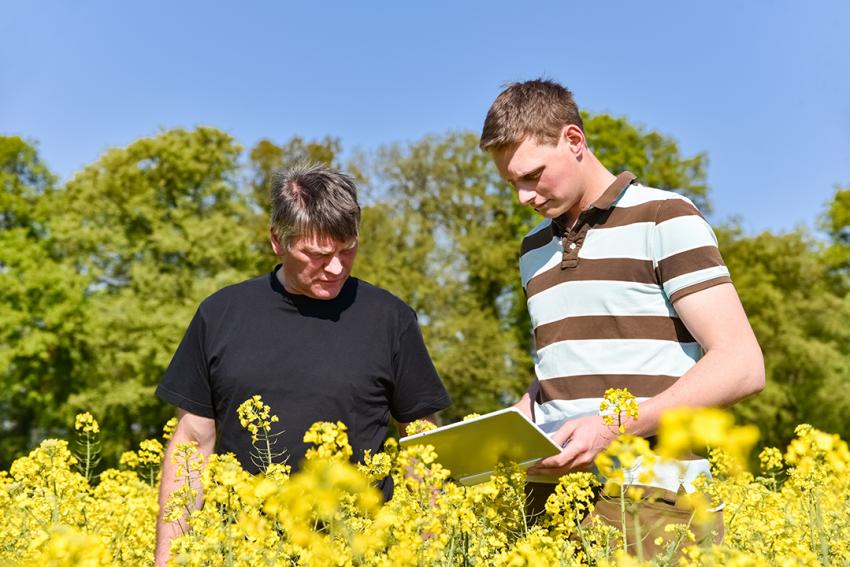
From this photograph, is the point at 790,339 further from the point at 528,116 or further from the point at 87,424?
the point at 528,116

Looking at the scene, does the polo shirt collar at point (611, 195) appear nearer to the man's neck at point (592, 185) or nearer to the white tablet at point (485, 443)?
the man's neck at point (592, 185)

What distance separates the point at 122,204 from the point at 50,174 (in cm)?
454

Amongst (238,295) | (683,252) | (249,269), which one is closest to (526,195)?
(683,252)

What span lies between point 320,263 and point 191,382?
2.64ft

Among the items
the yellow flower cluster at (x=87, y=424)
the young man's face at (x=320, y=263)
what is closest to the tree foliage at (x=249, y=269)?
the yellow flower cluster at (x=87, y=424)

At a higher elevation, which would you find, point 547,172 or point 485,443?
point 547,172

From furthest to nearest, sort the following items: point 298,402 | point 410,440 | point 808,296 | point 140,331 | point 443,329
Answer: point 808,296
point 443,329
point 140,331
point 298,402
point 410,440

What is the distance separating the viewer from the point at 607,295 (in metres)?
3.51

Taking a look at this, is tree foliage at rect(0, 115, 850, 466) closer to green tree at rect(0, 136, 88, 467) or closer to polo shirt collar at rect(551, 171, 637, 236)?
green tree at rect(0, 136, 88, 467)

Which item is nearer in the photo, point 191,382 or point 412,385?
point 191,382

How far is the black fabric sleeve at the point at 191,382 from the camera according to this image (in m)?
4.20

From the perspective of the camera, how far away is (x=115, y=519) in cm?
354

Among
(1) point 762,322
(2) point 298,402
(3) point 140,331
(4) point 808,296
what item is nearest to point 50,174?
(3) point 140,331

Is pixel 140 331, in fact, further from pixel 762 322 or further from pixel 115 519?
pixel 115 519
